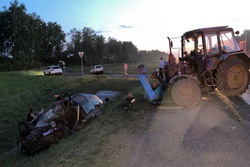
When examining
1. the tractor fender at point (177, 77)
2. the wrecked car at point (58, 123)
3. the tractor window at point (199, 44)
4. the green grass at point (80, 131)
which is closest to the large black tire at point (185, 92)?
the tractor fender at point (177, 77)

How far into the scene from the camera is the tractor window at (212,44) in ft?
29.9

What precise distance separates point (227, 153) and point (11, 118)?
14296mm

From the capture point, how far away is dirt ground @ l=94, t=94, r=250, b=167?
5156mm

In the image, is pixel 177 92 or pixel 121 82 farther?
pixel 121 82

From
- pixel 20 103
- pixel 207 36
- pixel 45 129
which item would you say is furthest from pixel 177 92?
pixel 20 103

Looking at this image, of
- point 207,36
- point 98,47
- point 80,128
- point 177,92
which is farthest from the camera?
point 98,47

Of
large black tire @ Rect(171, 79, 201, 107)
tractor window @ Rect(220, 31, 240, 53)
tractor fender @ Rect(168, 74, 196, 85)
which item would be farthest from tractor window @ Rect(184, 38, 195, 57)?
large black tire @ Rect(171, 79, 201, 107)

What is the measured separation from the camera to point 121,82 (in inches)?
773

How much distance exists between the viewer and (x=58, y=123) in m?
9.64

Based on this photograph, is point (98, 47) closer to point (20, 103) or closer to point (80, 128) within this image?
point (20, 103)

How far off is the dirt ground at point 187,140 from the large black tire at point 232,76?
0.80m

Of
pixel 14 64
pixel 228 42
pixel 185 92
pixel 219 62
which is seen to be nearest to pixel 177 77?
pixel 185 92

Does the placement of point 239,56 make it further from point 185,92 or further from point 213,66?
point 185,92

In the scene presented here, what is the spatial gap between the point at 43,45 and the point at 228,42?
62.8 metres
